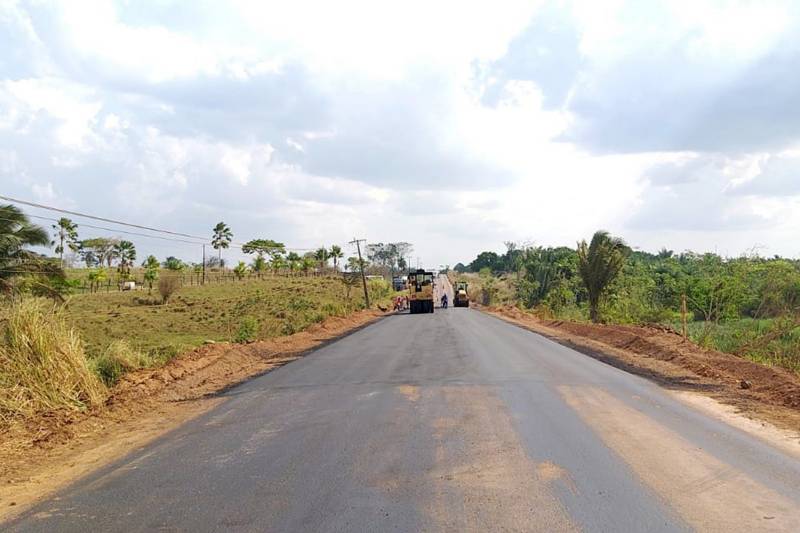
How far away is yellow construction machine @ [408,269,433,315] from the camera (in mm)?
51781

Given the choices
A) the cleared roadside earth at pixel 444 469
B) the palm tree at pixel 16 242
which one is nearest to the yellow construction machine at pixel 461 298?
the palm tree at pixel 16 242

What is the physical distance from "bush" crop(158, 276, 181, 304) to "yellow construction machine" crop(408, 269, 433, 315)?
1177 inches

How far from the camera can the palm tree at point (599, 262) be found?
1369 inches

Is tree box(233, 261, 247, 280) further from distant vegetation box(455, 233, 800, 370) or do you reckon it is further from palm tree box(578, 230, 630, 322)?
palm tree box(578, 230, 630, 322)

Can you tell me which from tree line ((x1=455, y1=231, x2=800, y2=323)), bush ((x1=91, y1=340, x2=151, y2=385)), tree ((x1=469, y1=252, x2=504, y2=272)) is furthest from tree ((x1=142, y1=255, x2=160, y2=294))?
tree ((x1=469, y1=252, x2=504, y2=272))

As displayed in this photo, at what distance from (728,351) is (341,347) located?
1226cm

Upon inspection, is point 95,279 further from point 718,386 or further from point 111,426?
point 718,386

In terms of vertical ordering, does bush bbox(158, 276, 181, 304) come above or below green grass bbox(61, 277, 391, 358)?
above

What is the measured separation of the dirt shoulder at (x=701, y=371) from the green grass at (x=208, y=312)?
14153mm

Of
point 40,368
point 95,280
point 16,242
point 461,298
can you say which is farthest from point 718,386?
point 95,280

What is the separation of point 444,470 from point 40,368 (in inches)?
311

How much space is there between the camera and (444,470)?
23.1ft

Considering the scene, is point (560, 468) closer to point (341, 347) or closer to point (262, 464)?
point (262, 464)

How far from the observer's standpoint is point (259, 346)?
22.7m
